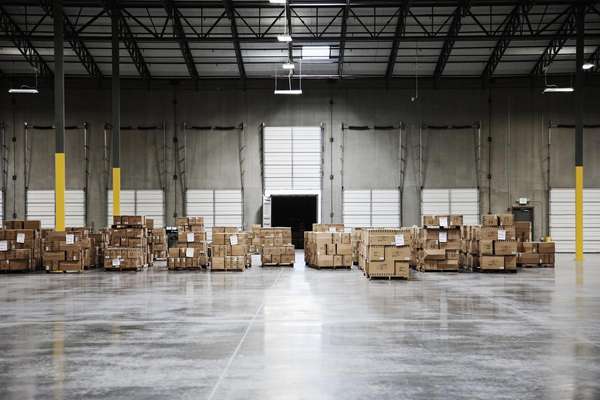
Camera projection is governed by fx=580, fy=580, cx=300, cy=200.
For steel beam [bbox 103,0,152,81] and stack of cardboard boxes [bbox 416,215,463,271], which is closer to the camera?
stack of cardboard boxes [bbox 416,215,463,271]

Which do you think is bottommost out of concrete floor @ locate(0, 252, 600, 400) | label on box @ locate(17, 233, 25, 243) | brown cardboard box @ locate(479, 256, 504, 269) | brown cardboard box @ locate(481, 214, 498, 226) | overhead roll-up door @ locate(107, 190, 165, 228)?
concrete floor @ locate(0, 252, 600, 400)

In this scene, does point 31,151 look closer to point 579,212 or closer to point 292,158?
point 292,158

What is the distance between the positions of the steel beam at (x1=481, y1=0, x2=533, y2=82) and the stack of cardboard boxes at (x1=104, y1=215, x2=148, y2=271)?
16284 millimetres

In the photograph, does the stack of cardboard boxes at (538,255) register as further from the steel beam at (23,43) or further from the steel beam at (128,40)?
the steel beam at (23,43)

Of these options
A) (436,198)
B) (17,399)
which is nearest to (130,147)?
(436,198)

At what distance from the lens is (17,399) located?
17.5ft

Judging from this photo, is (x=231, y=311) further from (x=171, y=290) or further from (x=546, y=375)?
(x=546, y=375)

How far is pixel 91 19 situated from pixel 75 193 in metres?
Result: 8.73

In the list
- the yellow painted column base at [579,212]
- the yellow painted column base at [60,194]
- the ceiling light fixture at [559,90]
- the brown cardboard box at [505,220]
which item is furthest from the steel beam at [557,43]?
the yellow painted column base at [60,194]

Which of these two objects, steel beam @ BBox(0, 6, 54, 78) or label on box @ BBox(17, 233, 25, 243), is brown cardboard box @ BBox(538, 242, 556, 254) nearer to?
label on box @ BBox(17, 233, 25, 243)

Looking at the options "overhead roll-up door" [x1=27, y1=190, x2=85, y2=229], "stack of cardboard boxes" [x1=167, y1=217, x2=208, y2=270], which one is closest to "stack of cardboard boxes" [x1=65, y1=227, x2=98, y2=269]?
"stack of cardboard boxes" [x1=167, y1=217, x2=208, y2=270]

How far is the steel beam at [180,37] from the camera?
23691mm

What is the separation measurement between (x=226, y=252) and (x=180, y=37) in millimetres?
10239

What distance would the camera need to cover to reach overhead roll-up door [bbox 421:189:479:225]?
28.9 m
